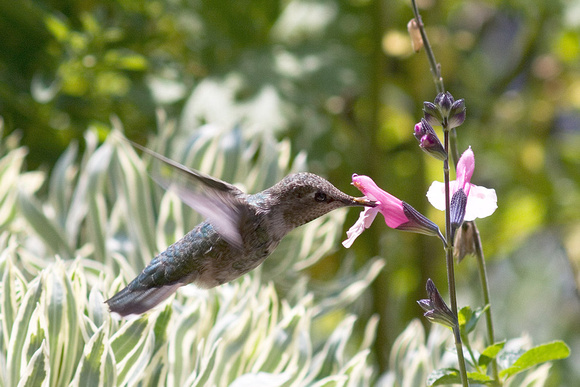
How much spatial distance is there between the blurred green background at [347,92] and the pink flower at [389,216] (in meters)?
0.69

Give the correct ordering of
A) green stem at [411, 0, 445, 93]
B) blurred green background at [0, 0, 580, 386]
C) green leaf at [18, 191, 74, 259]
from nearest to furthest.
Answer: green stem at [411, 0, 445, 93]
green leaf at [18, 191, 74, 259]
blurred green background at [0, 0, 580, 386]

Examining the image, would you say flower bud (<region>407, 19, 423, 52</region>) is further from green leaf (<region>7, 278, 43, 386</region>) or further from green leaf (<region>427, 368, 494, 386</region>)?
green leaf (<region>7, 278, 43, 386</region>)

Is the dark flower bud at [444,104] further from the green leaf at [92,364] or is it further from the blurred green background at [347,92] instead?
the blurred green background at [347,92]

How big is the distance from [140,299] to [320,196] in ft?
0.80

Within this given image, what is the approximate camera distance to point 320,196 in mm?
732

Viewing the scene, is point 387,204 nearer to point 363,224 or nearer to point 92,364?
point 363,224

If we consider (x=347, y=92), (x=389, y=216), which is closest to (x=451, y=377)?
(x=389, y=216)

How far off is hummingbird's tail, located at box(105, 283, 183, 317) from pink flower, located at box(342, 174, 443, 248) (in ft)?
0.82

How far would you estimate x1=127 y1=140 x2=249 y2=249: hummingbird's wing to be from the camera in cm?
70

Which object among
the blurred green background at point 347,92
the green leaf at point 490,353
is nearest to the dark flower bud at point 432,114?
the green leaf at point 490,353

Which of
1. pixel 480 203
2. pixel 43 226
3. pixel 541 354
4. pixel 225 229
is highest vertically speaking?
pixel 43 226

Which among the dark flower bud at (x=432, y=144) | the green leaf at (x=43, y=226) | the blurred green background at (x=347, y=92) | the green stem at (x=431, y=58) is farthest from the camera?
the blurred green background at (x=347, y=92)

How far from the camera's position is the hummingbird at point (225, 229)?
→ 71 centimetres

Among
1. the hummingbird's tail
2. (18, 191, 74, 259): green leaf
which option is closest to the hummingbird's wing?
the hummingbird's tail
